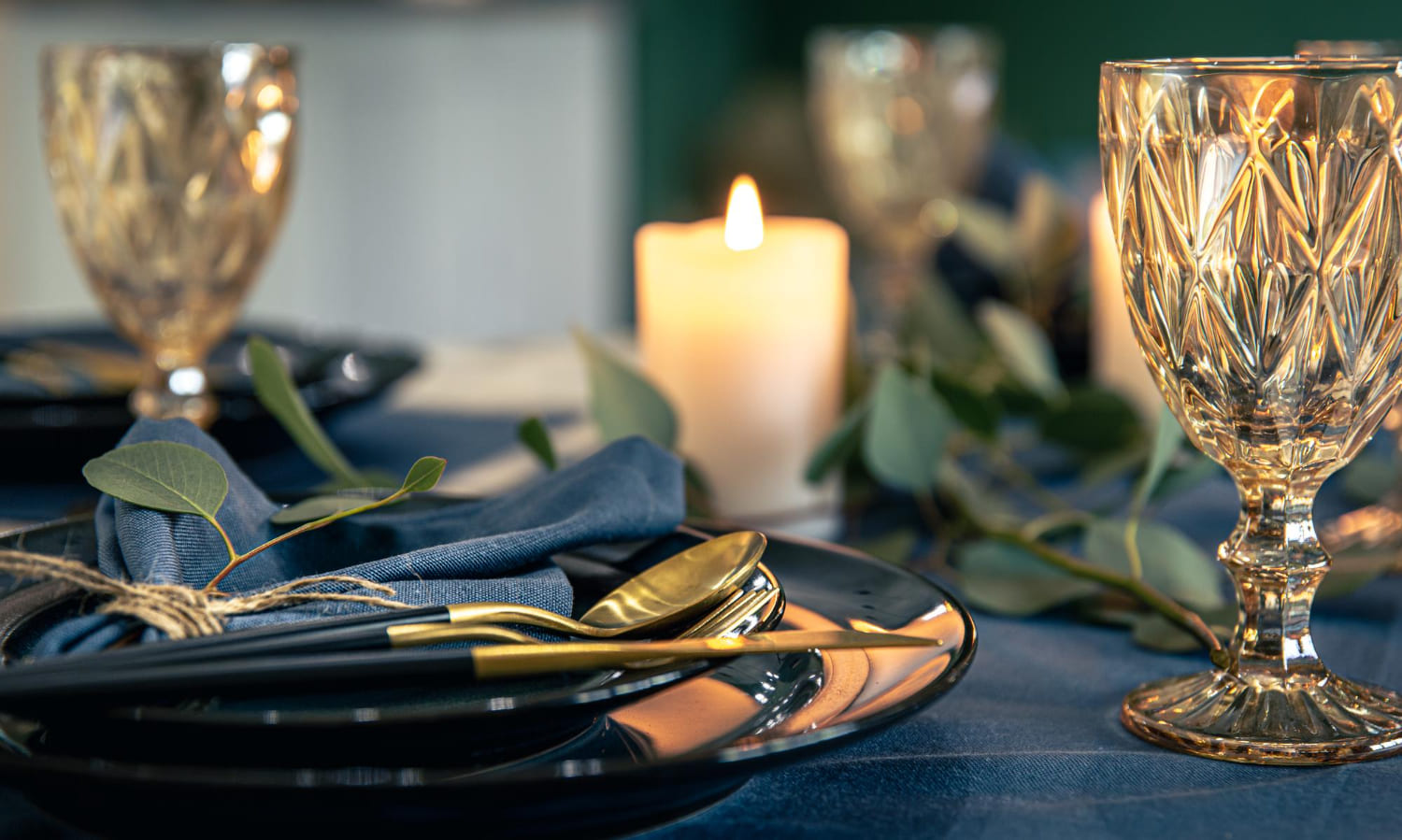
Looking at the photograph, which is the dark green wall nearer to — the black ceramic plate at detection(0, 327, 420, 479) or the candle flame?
the black ceramic plate at detection(0, 327, 420, 479)

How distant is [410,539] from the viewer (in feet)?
1.55

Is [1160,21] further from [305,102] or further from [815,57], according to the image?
[815,57]

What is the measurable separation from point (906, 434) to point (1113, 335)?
0.90 ft

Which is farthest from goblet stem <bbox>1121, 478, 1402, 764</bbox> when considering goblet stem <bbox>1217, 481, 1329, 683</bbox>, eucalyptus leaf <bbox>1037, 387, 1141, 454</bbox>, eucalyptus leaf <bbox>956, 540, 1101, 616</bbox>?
eucalyptus leaf <bbox>1037, 387, 1141, 454</bbox>

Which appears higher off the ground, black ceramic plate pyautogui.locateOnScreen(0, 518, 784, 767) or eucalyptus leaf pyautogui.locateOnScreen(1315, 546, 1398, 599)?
black ceramic plate pyautogui.locateOnScreen(0, 518, 784, 767)

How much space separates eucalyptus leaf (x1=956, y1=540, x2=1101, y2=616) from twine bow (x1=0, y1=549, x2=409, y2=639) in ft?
0.88

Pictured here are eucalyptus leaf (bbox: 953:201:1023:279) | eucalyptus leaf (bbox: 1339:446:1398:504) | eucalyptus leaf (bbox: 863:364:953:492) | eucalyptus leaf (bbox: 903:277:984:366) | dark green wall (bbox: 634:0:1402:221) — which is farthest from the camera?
dark green wall (bbox: 634:0:1402:221)

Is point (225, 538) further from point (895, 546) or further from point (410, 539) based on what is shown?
point (895, 546)

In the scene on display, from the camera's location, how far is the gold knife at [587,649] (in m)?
0.34

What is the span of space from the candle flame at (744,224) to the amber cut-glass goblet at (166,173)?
237 millimetres

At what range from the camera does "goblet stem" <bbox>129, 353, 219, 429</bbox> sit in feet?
2.46

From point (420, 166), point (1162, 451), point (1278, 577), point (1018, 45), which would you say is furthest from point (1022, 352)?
point (1018, 45)

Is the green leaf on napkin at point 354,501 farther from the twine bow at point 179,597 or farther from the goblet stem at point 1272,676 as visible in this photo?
the goblet stem at point 1272,676

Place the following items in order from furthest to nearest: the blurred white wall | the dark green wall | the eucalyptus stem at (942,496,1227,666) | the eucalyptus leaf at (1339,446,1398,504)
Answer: the dark green wall, the blurred white wall, the eucalyptus leaf at (1339,446,1398,504), the eucalyptus stem at (942,496,1227,666)
